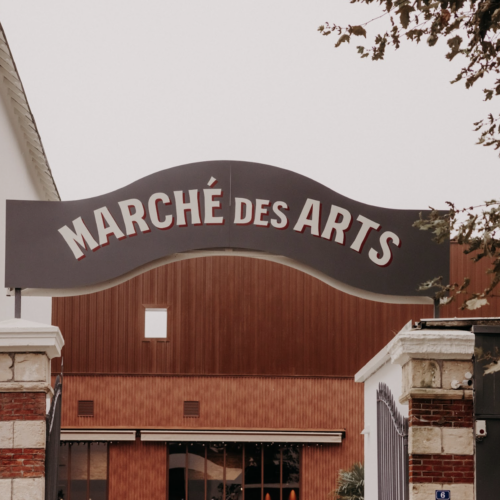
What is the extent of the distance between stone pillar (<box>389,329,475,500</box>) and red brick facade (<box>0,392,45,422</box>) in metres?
3.57

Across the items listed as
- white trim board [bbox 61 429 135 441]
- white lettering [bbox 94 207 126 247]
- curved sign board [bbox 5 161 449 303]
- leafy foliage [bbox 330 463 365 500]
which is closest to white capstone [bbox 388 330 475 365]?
curved sign board [bbox 5 161 449 303]

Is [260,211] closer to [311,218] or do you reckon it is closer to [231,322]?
[311,218]

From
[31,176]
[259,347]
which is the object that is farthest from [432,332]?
[259,347]

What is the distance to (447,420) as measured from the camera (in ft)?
24.9

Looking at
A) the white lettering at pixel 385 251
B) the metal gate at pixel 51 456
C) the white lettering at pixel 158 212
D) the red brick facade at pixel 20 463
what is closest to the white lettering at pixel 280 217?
the white lettering at pixel 385 251

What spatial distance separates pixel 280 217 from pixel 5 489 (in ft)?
13.3

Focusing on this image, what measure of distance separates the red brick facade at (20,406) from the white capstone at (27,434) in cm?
6

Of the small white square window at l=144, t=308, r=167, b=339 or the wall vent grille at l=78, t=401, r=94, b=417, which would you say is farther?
the small white square window at l=144, t=308, r=167, b=339

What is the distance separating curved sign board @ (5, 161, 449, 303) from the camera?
9.15 metres

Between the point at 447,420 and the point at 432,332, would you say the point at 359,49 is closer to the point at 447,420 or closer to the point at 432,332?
the point at 432,332

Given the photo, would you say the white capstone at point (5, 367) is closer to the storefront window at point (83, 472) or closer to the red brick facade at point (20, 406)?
the red brick facade at point (20, 406)

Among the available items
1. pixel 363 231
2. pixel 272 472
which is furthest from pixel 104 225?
pixel 272 472

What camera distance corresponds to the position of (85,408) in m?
23.5

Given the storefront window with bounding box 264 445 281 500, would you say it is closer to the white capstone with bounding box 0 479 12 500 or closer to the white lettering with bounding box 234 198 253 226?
the white lettering with bounding box 234 198 253 226
